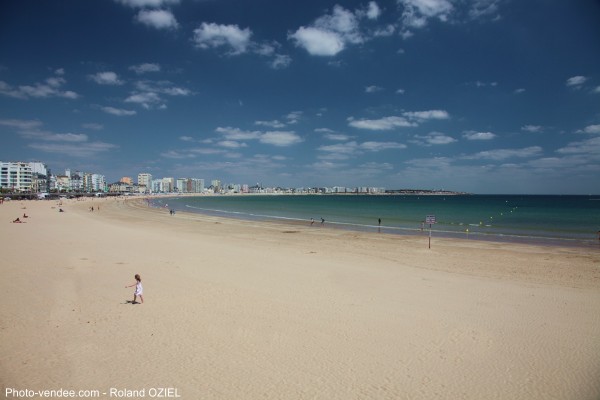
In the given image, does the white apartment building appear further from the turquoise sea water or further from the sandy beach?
the sandy beach

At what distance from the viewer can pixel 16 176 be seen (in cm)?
15450

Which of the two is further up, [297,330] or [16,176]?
[16,176]

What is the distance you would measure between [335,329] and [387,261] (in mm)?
11066

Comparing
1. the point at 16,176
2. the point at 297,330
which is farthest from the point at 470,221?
Result: the point at 16,176

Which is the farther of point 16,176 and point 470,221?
point 16,176

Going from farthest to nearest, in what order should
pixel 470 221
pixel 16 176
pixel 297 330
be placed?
1. pixel 16 176
2. pixel 470 221
3. pixel 297 330

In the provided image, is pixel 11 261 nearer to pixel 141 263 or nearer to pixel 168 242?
pixel 141 263

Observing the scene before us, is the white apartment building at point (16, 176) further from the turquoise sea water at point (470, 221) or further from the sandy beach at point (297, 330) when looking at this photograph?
the sandy beach at point (297, 330)

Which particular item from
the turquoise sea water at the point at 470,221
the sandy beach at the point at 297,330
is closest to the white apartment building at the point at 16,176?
the turquoise sea water at the point at 470,221

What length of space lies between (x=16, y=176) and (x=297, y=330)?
19499cm

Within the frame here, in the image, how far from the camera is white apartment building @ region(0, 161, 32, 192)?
151000 mm

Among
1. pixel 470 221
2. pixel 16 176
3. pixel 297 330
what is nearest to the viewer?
pixel 297 330

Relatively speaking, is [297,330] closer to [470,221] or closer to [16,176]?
[470,221]

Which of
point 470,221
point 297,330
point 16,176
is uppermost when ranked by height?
point 16,176
